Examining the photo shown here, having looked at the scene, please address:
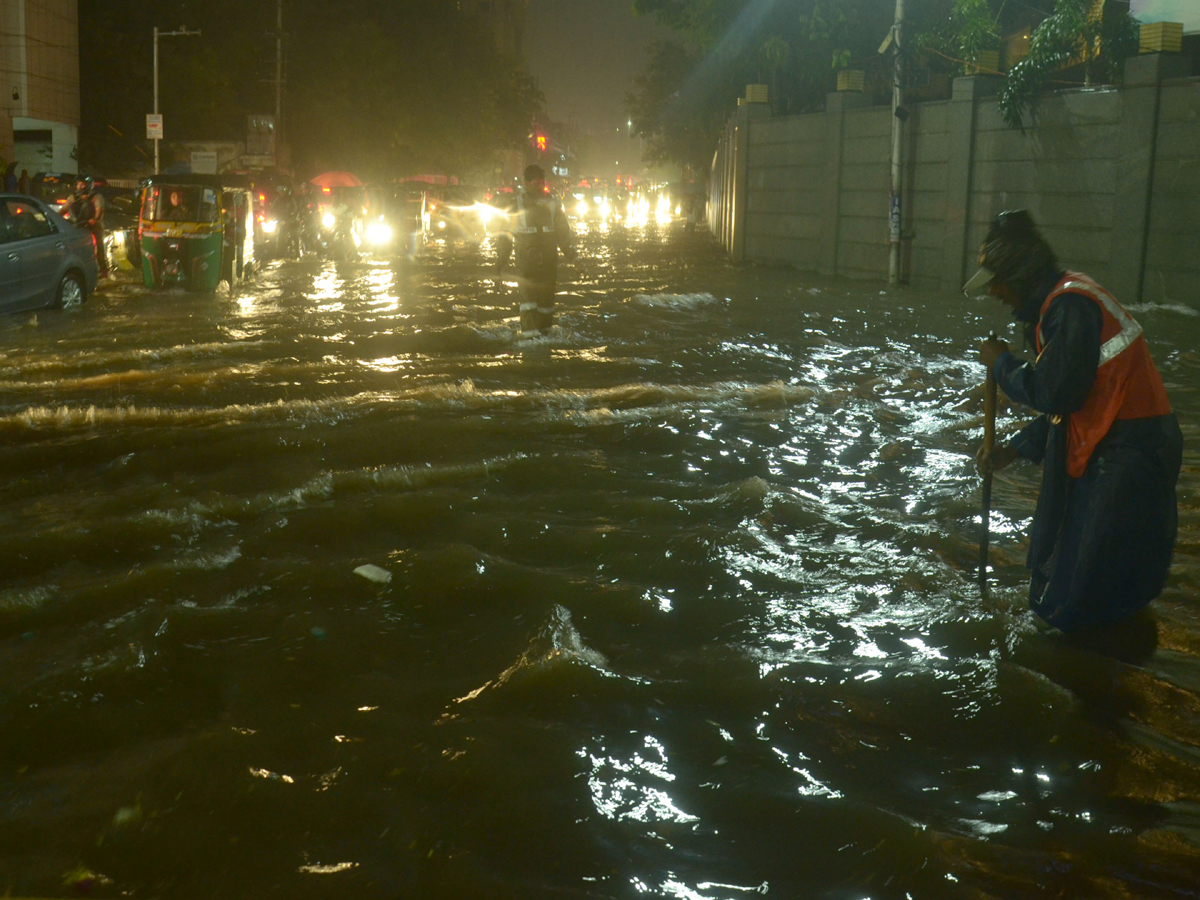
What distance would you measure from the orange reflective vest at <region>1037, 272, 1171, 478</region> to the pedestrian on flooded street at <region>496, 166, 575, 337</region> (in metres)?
9.03

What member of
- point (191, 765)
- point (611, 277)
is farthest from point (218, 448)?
point (611, 277)

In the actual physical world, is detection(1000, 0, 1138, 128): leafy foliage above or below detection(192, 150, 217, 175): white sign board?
above

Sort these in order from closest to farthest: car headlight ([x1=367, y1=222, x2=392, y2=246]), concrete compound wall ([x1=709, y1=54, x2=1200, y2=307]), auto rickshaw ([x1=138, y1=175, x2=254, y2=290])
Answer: concrete compound wall ([x1=709, y1=54, x2=1200, y2=307]) → auto rickshaw ([x1=138, y1=175, x2=254, y2=290]) → car headlight ([x1=367, y1=222, x2=392, y2=246])

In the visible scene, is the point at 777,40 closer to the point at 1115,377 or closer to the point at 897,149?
the point at 897,149

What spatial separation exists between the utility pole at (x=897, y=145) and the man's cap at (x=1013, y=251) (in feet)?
61.8

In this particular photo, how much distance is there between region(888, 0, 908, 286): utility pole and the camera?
2175 cm

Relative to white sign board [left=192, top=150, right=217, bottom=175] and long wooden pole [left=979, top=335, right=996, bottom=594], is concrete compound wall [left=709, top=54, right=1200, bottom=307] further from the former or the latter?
white sign board [left=192, top=150, right=217, bottom=175]

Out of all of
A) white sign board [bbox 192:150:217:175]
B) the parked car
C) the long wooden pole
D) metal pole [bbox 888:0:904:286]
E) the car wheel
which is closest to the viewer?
the long wooden pole

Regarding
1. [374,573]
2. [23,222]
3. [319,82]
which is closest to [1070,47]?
[23,222]

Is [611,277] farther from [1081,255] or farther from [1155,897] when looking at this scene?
[1155,897]

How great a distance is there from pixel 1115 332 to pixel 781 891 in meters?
2.24

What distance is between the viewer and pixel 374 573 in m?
5.48

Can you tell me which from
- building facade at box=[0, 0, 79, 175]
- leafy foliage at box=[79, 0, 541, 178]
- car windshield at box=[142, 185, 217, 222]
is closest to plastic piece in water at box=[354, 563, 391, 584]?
car windshield at box=[142, 185, 217, 222]

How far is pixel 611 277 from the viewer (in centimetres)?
2403
